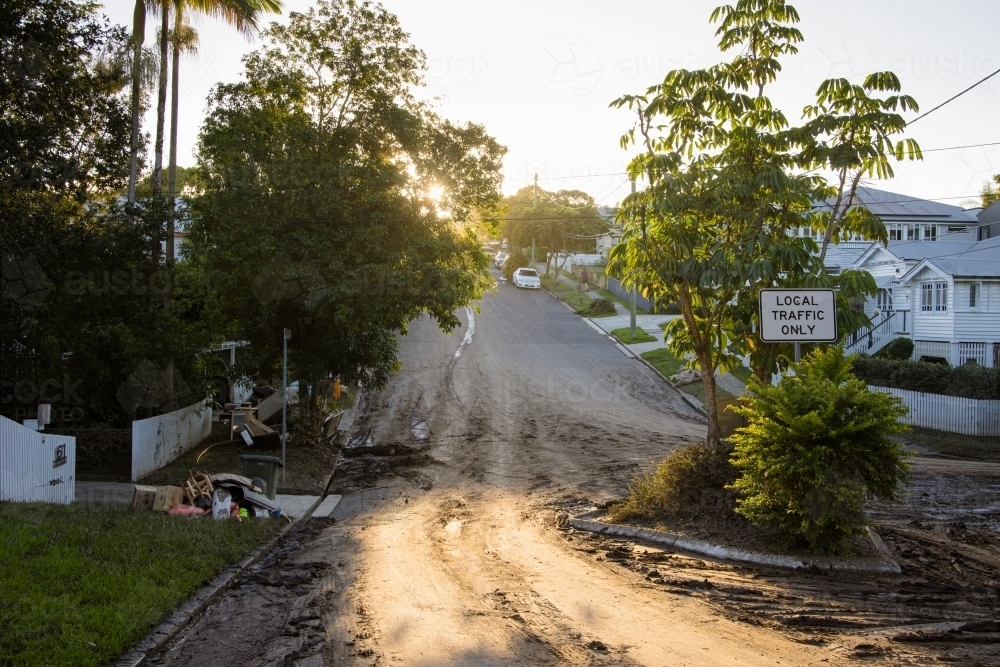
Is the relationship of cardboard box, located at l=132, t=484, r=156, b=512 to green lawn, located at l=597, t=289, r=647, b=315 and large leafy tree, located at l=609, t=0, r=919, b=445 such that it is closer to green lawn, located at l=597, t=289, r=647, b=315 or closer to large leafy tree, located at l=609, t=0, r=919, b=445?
large leafy tree, located at l=609, t=0, r=919, b=445

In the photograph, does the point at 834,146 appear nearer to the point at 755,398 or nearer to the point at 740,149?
the point at 740,149

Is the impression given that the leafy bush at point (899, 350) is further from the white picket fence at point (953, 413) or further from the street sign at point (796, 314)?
the street sign at point (796, 314)

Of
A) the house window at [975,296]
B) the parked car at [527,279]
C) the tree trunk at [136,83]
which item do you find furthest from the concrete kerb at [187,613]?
the parked car at [527,279]

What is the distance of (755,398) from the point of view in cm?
1012

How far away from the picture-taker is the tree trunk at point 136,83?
1816 centimetres

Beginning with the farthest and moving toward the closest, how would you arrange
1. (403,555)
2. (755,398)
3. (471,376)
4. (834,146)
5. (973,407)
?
(471,376)
(973,407)
(834,146)
(403,555)
(755,398)

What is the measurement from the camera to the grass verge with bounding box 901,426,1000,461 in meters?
21.2

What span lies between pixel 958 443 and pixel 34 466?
21727 millimetres

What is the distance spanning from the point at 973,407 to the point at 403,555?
62.6 ft

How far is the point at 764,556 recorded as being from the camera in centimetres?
951

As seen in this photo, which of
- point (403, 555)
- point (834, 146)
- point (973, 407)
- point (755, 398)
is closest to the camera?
point (755, 398)

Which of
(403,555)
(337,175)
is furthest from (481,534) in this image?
(337,175)

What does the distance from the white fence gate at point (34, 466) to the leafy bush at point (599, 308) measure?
128 ft

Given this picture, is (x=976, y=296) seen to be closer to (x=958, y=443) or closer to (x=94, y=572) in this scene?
(x=958, y=443)
